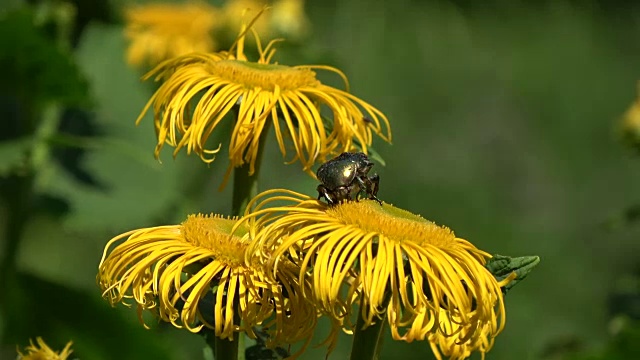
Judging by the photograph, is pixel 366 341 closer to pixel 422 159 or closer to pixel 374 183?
pixel 374 183

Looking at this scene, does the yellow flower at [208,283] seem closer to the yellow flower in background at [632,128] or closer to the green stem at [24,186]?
the green stem at [24,186]

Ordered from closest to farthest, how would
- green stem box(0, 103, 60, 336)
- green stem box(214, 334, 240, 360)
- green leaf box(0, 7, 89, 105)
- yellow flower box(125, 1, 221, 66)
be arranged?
green stem box(214, 334, 240, 360) < green leaf box(0, 7, 89, 105) < green stem box(0, 103, 60, 336) < yellow flower box(125, 1, 221, 66)

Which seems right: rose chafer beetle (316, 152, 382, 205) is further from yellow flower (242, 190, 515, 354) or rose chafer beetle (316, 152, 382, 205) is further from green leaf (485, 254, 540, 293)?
green leaf (485, 254, 540, 293)

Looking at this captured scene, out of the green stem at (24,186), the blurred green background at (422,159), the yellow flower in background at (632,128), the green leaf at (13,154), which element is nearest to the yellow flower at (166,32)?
the blurred green background at (422,159)

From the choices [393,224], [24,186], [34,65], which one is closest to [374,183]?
[393,224]

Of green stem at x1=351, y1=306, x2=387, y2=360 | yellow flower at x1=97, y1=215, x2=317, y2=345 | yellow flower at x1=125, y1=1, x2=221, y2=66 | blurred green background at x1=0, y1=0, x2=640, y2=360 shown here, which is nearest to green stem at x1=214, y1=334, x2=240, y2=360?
yellow flower at x1=97, y1=215, x2=317, y2=345

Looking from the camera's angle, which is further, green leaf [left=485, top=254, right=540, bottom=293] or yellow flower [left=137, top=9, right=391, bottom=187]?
yellow flower [left=137, top=9, right=391, bottom=187]

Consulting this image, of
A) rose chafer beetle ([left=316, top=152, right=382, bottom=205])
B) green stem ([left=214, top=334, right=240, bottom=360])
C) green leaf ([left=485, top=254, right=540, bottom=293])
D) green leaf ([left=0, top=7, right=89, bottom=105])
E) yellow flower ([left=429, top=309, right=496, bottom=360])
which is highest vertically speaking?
green leaf ([left=0, top=7, right=89, bottom=105])

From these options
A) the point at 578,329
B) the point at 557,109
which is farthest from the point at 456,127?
the point at 578,329
